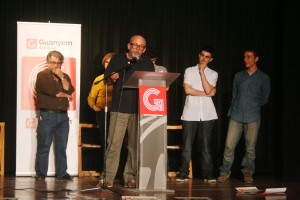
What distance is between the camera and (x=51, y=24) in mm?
7000

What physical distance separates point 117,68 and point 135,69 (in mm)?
200

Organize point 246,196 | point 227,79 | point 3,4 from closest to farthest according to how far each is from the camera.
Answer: point 246,196 < point 3,4 < point 227,79

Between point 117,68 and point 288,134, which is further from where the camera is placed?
point 288,134

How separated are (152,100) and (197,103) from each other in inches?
53.9

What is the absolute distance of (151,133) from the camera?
5645mm

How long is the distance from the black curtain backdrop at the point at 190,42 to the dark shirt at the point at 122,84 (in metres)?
1.84

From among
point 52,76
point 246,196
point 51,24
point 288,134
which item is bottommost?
point 246,196

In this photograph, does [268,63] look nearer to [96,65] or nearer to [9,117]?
[96,65]

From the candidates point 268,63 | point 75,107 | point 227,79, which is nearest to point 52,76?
point 75,107

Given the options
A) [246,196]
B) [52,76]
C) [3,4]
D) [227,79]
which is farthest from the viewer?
[227,79]

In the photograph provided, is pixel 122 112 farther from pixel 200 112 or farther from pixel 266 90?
pixel 266 90

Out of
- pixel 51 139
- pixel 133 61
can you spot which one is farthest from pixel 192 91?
pixel 51 139

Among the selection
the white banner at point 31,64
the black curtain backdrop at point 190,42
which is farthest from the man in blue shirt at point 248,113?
the white banner at point 31,64

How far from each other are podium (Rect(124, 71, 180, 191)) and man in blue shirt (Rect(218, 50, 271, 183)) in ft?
5.13
